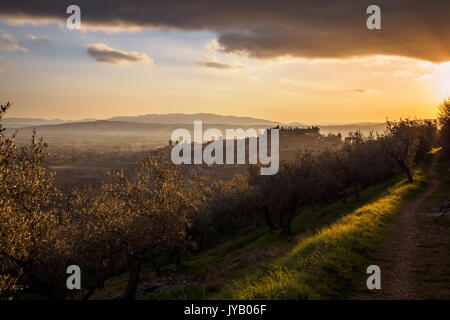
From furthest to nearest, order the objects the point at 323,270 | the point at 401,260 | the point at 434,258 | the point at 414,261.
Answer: the point at 401,260
the point at 434,258
the point at 414,261
the point at 323,270

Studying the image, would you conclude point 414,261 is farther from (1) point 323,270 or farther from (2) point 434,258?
(1) point 323,270

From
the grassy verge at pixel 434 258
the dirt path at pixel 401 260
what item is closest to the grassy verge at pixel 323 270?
the dirt path at pixel 401 260

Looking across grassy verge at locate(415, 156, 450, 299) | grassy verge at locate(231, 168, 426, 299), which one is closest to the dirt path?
grassy verge at locate(415, 156, 450, 299)

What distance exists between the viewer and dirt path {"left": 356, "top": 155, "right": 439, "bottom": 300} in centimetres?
1184

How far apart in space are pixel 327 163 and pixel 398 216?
6326 cm

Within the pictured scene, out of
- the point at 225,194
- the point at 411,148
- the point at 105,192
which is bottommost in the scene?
the point at 225,194

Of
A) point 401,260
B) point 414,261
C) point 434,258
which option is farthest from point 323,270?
point 434,258

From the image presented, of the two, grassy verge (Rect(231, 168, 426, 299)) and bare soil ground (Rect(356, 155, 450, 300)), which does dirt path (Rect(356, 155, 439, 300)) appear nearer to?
bare soil ground (Rect(356, 155, 450, 300))

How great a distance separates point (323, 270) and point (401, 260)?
17.1 feet

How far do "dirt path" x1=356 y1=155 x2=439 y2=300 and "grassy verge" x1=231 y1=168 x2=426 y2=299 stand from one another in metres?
0.77

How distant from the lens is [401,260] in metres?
15.7
